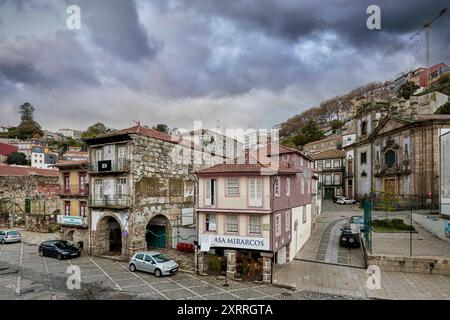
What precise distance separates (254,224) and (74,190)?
21101 mm

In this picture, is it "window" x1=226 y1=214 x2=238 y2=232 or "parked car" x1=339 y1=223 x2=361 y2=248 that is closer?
"window" x1=226 y1=214 x2=238 y2=232

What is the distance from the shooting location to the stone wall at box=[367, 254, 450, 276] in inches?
780

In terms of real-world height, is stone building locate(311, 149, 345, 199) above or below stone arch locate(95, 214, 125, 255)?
above

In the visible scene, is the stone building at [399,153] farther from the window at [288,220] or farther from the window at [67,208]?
the window at [67,208]

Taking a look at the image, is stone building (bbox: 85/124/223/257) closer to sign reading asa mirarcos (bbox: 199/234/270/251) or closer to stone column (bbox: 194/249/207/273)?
stone column (bbox: 194/249/207/273)

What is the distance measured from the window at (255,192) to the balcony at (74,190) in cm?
1838

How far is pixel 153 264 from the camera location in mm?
21281

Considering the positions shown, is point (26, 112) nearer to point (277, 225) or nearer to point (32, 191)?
point (32, 191)

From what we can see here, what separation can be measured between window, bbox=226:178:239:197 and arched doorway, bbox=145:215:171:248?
35.8 feet

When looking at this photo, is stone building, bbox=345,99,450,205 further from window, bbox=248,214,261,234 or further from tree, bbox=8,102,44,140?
tree, bbox=8,102,44,140

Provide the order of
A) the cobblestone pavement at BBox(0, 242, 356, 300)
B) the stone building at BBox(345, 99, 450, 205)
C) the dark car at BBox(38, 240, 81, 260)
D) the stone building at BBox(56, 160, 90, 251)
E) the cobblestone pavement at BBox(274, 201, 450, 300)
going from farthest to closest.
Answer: the stone building at BBox(345, 99, 450, 205)
the stone building at BBox(56, 160, 90, 251)
the dark car at BBox(38, 240, 81, 260)
the cobblestone pavement at BBox(274, 201, 450, 300)
the cobblestone pavement at BBox(0, 242, 356, 300)

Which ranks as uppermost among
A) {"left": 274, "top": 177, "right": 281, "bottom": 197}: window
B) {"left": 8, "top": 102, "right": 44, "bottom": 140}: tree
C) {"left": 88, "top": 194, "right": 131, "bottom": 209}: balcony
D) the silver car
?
{"left": 8, "top": 102, "right": 44, "bottom": 140}: tree

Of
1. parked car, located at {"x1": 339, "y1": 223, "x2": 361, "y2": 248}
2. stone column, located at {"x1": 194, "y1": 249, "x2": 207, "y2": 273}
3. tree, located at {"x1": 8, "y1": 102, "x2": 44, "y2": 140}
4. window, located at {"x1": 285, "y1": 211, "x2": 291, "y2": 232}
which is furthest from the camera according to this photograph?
tree, located at {"x1": 8, "y1": 102, "x2": 44, "y2": 140}

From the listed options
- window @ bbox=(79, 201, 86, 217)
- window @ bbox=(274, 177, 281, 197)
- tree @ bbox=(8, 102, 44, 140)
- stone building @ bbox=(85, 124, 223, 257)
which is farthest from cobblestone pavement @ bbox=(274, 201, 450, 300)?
tree @ bbox=(8, 102, 44, 140)
